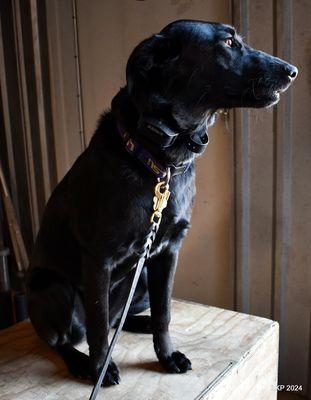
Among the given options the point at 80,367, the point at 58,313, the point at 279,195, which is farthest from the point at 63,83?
the point at 80,367

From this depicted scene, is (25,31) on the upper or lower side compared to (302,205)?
upper

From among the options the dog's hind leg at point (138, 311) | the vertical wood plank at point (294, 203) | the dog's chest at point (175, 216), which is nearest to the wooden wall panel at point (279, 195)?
the vertical wood plank at point (294, 203)

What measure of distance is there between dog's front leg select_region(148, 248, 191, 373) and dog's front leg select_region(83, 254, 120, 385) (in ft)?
0.53

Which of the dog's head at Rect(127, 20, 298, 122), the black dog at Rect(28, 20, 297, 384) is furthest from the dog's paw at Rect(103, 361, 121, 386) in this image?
the dog's head at Rect(127, 20, 298, 122)

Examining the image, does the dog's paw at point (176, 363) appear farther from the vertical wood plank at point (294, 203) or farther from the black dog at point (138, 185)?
the vertical wood plank at point (294, 203)

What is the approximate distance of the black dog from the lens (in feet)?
2.51

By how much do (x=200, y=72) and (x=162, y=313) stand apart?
599 mm

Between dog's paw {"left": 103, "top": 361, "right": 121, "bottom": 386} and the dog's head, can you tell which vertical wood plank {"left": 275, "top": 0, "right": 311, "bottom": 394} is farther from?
dog's paw {"left": 103, "top": 361, "right": 121, "bottom": 386}

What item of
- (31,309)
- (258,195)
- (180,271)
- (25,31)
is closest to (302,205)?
(258,195)

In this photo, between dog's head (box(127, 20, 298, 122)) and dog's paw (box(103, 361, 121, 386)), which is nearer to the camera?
dog's head (box(127, 20, 298, 122))

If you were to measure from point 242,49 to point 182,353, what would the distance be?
30.0 inches

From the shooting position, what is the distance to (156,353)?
1060 millimetres

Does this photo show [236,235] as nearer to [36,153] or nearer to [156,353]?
[156,353]

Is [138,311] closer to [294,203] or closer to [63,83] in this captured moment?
[294,203]
